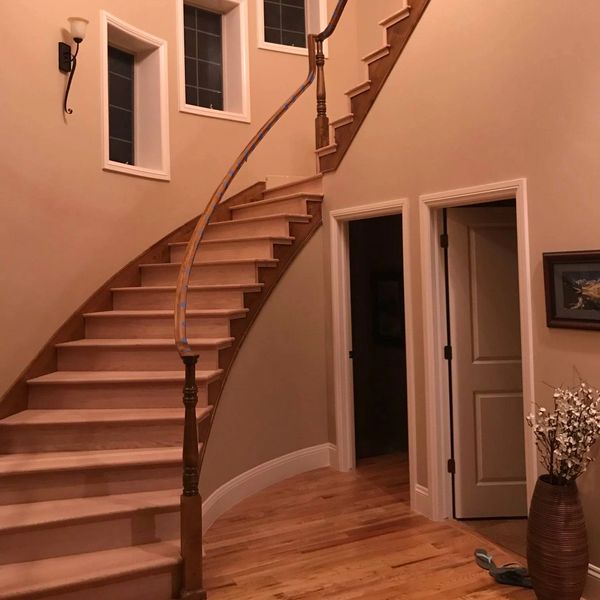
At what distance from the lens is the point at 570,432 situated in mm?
2705

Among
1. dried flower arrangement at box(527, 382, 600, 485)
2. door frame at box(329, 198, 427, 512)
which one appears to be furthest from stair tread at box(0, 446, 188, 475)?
dried flower arrangement at box(527, 382, 600, 485)

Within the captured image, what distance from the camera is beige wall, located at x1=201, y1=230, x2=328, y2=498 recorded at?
13.4ft

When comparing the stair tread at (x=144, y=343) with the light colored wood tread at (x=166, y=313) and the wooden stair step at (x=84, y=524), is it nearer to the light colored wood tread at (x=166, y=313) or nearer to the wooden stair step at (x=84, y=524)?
the light colored wood tread at (x=166, y=313)

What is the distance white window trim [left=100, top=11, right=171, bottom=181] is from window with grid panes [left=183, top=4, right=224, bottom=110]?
1.63 feet

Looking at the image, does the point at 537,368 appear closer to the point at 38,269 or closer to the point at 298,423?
the point at 298,423

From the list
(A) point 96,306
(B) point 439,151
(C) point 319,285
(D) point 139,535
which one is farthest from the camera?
(C) point 319,285

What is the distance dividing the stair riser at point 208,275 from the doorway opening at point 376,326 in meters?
1.15

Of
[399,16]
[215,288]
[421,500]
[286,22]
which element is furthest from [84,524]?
[286,22]

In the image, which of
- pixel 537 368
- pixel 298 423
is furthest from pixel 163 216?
pixel 537 368

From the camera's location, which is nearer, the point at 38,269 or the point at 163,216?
the point at 38,269

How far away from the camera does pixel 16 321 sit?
151 inches

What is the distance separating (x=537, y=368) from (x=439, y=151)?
1353 millimetres

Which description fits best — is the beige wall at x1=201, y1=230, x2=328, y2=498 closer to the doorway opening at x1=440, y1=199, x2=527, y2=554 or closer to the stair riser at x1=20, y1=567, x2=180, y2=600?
the stair riser at x1=20, y1=567, x2=180, y2=600

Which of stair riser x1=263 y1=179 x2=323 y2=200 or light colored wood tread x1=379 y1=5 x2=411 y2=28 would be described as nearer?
light colored wood tread x1=379 y1=5 x2=411 y2=28
